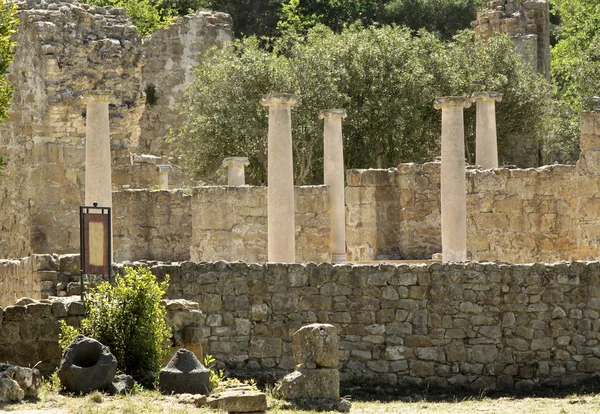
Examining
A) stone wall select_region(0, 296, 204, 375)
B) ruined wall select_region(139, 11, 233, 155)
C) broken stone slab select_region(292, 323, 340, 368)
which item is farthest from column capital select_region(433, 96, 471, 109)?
ruined wall select_region(139, 11, 233, 155)

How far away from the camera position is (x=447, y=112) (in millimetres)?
22594

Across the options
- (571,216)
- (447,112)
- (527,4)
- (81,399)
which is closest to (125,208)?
(447,112)

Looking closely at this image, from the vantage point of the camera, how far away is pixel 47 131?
2234cm

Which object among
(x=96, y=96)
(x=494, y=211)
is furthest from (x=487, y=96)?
(x=96, y=96)

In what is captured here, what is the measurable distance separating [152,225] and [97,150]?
3.56 metres

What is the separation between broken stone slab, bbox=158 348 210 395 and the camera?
11180mm

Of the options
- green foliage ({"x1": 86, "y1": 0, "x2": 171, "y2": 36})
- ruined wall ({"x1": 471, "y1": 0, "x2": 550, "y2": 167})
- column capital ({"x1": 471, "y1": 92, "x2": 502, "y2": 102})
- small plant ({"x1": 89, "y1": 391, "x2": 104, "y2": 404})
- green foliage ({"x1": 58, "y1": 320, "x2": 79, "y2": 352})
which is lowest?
small plant ({"x1": 89, "y1": 391, "x2": 104, "y2": 404})

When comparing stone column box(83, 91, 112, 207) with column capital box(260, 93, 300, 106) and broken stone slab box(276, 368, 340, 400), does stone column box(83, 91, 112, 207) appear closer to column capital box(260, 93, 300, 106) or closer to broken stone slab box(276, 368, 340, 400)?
column capital box(260, 93, 300, 106)

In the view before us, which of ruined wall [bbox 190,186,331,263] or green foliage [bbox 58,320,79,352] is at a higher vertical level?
ruined wall [bbox 190,186,331,263]

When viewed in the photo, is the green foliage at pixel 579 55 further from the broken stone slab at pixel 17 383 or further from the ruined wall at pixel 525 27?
the broken stone slab at pixel 17 383

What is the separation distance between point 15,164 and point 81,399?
40.5ft

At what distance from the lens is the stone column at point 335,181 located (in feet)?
76.0

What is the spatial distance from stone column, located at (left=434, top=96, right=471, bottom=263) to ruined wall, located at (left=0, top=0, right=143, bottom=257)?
612 centimetres

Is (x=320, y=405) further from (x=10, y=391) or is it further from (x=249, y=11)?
(x=249, y=11)
